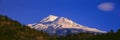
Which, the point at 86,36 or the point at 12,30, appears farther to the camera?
the point at 86,36

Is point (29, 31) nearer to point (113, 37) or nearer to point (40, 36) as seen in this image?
point (40, 36)

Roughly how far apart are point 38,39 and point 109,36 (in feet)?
18.3

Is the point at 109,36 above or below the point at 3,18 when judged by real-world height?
below

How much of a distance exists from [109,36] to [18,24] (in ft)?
25.5

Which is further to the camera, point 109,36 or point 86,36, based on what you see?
point 86,36

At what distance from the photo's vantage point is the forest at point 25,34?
109 feet

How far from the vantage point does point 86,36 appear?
1442 inches

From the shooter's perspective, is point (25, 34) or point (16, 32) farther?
point (25, 34)

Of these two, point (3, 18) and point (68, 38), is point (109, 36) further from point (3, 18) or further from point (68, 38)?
point (3, 18)

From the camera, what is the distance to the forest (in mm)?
33281

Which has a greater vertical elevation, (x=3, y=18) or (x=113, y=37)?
(x=3, y=18)

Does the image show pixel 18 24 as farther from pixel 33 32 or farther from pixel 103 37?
pixel 103 37

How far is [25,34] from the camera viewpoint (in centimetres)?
3444

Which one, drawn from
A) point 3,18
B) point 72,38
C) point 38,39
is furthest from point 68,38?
point 3,18
